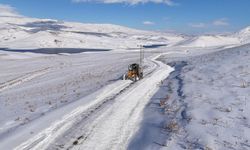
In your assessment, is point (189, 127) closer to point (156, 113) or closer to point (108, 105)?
point (156, 113)

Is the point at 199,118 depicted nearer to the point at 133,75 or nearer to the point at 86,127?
the point at 86,127

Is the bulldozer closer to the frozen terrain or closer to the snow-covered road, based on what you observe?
the frozen terrain

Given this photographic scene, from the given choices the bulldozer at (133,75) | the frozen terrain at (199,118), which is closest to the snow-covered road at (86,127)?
the frozen terrain at (199,118)

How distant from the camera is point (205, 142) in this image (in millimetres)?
14578

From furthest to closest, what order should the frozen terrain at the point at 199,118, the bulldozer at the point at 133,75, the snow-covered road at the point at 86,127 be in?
the bulldozer at the point at 133,75 → the frozen terrain at the point at 199,118 → the snow-covered road at the point at 86,127

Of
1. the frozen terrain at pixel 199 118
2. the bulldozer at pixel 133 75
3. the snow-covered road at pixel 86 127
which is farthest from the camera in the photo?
the bulldozer at pixel 133 75

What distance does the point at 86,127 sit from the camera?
1700cm

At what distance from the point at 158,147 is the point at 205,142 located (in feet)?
5.48

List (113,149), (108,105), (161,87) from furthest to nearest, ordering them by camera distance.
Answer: (161,87) < (108,105) < (113,149)

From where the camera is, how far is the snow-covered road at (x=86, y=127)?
14.5 m

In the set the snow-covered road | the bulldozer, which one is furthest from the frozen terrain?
the bulldozer

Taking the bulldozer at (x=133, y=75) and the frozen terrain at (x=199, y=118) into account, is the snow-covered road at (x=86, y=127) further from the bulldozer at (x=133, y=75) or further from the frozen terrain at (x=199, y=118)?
the bulldozer at (x=133, y=75)

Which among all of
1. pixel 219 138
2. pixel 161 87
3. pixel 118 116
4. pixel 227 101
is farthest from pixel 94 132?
pixel 161 87

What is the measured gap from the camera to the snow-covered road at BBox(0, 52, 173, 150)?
14.5m
